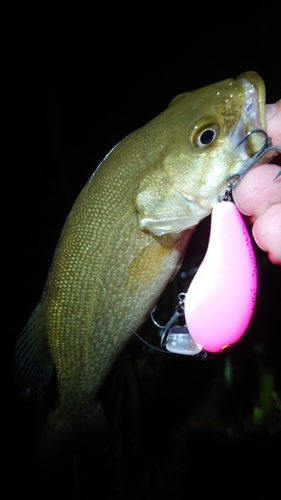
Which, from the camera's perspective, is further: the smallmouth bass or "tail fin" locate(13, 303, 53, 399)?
"tail fin" locate(13, 303, 53, 399)

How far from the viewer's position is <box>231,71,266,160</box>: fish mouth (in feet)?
2.55

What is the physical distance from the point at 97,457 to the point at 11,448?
0.68 meters

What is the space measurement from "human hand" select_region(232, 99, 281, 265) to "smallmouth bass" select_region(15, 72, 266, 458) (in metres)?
0.05

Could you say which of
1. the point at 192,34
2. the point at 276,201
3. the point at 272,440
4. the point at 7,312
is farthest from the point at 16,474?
the point at 192,34

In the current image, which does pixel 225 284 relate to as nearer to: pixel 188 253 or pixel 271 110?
pixel 271 110

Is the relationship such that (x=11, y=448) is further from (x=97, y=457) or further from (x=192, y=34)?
(x=192, y=34)

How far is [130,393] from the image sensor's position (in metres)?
1.98

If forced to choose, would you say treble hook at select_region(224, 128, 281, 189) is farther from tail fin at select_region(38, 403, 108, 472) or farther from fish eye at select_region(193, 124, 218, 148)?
tail fin at select_region(38, 403, 108, 472)

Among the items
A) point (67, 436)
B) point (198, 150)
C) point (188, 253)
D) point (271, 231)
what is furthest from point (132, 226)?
point (188, 253)

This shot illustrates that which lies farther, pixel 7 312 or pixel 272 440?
pixel 7 312

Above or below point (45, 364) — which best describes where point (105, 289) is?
above

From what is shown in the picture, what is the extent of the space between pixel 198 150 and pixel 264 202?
0.68ft

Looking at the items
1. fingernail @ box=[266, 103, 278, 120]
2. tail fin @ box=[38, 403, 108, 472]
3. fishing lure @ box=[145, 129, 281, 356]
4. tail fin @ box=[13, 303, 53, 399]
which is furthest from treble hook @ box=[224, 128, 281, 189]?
tail fin @ box=[38, 403, 108, 472]

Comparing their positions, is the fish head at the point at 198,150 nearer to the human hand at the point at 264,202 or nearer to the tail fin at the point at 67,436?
the human hand at the point at 264,202
